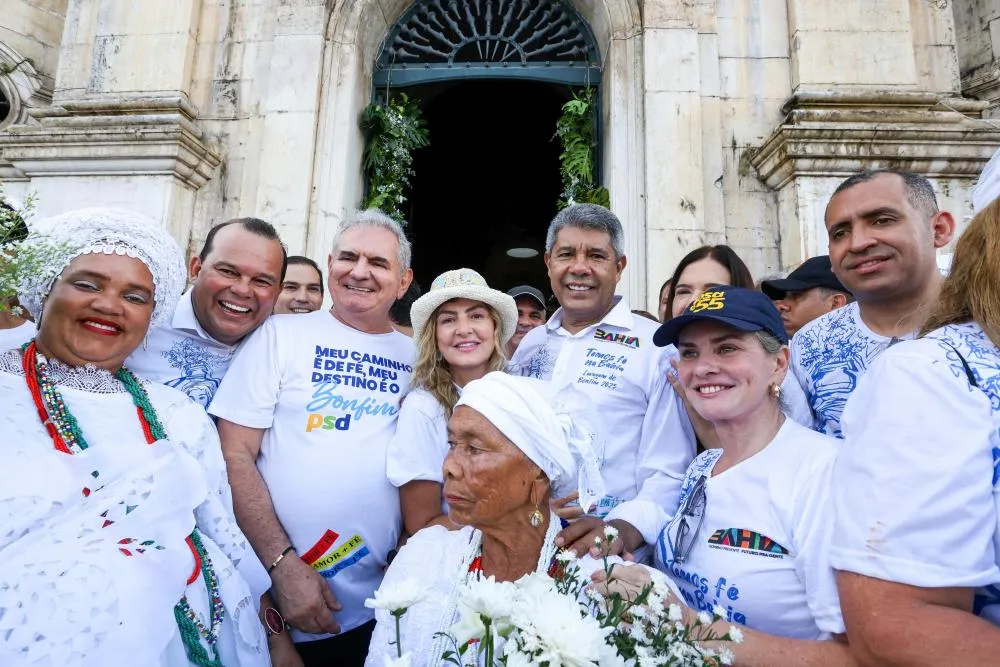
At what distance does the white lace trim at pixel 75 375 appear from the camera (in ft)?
6.32

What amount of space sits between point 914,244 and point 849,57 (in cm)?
447

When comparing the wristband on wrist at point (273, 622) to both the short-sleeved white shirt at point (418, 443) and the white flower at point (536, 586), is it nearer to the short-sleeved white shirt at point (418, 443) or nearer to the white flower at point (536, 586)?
the short-sleeved white shirt at point (418, 443)

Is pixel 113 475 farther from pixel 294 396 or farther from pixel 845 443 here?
pixel 845 443

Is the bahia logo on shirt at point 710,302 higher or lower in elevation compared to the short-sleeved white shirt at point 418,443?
higher

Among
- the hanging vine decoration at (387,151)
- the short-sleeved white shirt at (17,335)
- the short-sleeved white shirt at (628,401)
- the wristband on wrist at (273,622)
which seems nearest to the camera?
the short-sleeved white shirt at (17,335)

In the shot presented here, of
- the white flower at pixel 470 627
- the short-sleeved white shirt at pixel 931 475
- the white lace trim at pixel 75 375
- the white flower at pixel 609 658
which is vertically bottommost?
the white flower at pixel 609 658

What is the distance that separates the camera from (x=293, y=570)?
7.73ft

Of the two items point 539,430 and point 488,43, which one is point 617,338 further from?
point 488,43

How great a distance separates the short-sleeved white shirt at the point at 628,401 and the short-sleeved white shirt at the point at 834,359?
0.52 m

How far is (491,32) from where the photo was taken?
7.07 meters

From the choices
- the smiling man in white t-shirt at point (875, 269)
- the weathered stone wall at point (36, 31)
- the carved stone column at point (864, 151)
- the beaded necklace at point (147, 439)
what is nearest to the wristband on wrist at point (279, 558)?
the beaded necklace at point (147, 439)

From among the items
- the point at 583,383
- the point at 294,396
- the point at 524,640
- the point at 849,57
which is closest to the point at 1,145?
the point at 294,396

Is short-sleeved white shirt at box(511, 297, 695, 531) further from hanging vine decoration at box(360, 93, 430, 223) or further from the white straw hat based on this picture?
hanging vine decoration at box(360, 93, 430, 223)

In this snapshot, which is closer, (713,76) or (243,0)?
(713,76)
